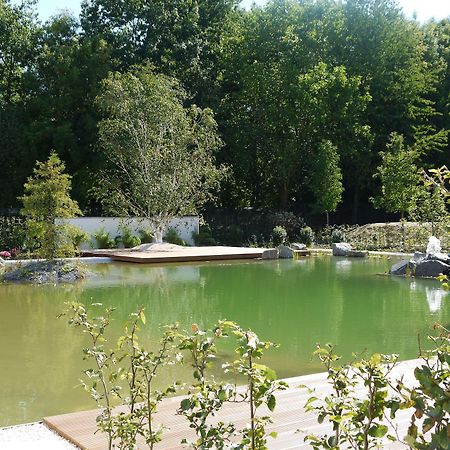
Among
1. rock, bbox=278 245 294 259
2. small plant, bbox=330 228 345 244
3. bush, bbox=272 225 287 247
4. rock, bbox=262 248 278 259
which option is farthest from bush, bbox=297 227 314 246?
rock, bbox=262 248 278 259

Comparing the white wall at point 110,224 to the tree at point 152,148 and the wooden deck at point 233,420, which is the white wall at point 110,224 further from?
the wooden deck at point 233,420

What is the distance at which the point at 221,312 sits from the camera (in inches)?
354

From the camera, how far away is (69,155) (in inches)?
910

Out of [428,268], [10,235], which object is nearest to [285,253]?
[428,268]

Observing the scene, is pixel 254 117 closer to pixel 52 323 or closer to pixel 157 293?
pixel 157 293

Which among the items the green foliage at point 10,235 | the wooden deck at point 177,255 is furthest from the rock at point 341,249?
the green foliage at point 10,235

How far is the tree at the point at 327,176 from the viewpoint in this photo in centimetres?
2359

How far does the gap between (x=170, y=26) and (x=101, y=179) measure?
7.78 metres

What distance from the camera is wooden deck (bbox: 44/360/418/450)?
11.1 feet

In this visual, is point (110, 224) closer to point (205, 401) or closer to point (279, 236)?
point (279, 236)

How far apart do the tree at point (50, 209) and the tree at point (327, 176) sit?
39.7 ft

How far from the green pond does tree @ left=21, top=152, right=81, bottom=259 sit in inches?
46.3

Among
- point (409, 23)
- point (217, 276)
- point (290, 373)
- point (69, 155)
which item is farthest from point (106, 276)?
point (409, 23)

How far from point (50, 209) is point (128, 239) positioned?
23.4ft
